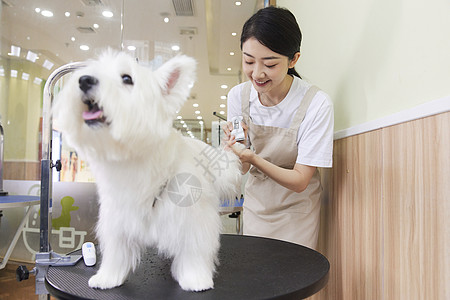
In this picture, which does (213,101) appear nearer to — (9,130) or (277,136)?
(277,136)

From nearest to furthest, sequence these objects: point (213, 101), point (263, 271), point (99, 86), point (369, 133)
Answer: point (99, 86), point (263, 271), point (369, 133), point (213, 101)

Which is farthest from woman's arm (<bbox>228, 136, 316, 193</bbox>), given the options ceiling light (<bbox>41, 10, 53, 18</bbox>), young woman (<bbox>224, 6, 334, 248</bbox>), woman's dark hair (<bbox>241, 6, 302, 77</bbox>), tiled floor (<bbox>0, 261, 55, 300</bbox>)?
ceiling light (<bbox>41, 10, 53, 18</bbox>)

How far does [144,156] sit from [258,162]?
1.71 ft

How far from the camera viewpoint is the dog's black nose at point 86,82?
58cm

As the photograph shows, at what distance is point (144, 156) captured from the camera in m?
0.68

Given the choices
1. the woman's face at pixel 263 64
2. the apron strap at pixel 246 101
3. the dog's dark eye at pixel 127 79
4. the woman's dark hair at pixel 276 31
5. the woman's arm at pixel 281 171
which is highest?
the woman's dark hair at pixel 276 31

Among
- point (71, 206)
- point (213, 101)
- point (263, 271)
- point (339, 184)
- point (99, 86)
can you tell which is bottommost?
point (71, 206)

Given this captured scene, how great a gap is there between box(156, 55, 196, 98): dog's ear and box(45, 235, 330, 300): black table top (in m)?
0.43

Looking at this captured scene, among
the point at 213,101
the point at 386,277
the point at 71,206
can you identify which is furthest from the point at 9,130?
the point at 386,277

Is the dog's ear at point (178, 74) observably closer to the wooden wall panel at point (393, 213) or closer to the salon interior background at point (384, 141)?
the salon interior background at point (384, 141)

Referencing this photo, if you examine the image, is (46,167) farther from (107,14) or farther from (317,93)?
(107,14)

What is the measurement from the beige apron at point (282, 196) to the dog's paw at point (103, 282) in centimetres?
73

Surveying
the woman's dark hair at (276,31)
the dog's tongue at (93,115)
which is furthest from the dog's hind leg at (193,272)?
the woman's dark hair at (276,31)

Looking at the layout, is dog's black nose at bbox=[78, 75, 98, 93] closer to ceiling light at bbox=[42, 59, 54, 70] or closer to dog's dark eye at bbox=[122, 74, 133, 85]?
dog's dark eye at bbox=[122, 74, 133, 85]
